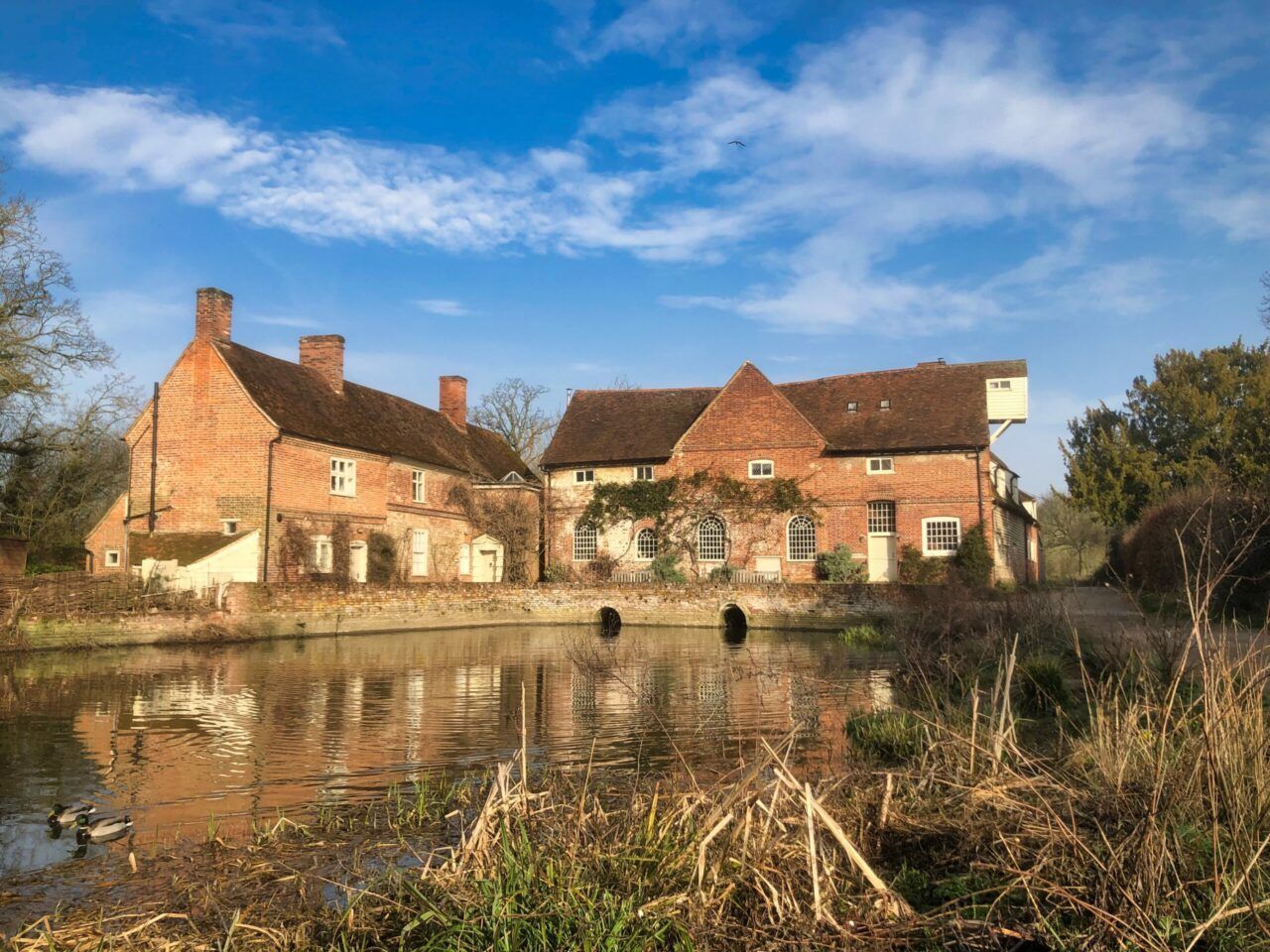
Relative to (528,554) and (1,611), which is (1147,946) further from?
(528,554)

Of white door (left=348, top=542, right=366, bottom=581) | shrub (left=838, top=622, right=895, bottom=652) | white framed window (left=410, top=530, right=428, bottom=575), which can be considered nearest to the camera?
shrub (left=838, top=622, right=895, bottom=652)

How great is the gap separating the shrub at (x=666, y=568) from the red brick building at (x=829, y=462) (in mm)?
822

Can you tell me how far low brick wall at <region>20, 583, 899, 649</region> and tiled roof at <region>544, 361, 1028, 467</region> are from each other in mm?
7396

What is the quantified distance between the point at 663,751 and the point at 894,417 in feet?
86.9

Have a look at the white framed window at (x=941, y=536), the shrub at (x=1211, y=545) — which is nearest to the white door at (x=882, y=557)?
the white framed window at (x=941, y=536)

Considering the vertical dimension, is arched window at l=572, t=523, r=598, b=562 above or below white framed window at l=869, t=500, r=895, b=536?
below

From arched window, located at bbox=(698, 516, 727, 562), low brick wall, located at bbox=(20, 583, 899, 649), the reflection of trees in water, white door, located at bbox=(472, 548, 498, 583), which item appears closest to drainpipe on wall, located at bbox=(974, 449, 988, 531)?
low brick wall, located at bbox=(20, 583, 899, 649)

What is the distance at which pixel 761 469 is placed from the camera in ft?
115

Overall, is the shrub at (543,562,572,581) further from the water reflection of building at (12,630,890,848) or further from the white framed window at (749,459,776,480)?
the water reflection of building at (12,630,890,848)

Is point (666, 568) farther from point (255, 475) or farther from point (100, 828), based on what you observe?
point (100, 828)

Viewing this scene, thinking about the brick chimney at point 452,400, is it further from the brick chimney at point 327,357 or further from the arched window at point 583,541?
the arched window at point 583,541

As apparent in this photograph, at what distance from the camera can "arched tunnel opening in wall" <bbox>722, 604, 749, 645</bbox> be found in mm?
28866

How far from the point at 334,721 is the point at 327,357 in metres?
26.4

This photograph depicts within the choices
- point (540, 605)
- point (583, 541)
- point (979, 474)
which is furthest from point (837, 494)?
point (540, 605)
